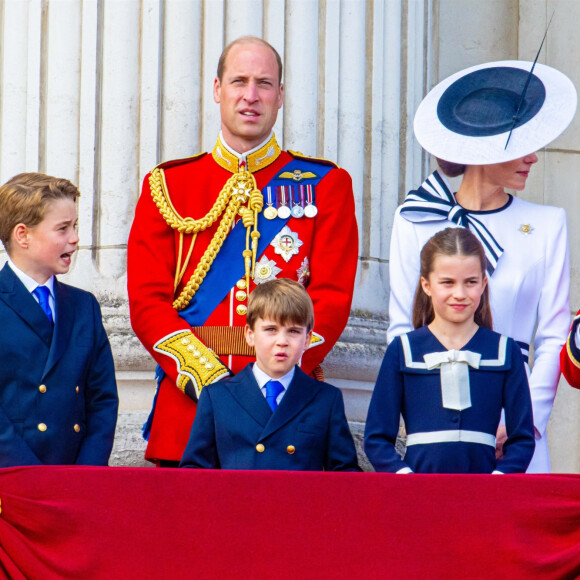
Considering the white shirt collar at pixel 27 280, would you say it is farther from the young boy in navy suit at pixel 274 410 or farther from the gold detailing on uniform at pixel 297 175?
the gold detailing on uniform at pixel 297 175

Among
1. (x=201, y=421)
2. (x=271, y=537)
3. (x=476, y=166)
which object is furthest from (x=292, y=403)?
(x=476, y=166)

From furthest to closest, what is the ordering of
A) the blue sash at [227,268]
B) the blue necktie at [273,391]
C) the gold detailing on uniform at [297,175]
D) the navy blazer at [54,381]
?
1. the gold detailing on uniform at [297,175]
2. the blue sash at [227,268]
3. the blue necktie at [273,391]
4. the navy blazer at [54,381]

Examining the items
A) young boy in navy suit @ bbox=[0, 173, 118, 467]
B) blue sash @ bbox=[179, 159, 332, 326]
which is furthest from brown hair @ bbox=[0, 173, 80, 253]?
blue sash @ bbox=[179, 159, 332, 326]

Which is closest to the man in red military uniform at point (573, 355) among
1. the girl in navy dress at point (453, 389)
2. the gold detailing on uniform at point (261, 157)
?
the girl in navy dress at point (453, 389)

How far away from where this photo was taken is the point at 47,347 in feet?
13.6

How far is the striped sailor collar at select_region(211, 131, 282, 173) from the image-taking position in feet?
16.0

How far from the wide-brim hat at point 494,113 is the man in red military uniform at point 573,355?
0.76m

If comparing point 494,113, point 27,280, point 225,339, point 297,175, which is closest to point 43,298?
point 27,280

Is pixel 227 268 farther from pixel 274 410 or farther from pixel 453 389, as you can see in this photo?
pixel 453 389

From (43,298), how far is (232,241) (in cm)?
77

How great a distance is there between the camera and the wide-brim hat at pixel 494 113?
15.6 ft

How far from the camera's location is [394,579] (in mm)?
3430

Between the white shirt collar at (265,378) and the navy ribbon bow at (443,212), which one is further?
the navy ribbon bow at (443,212)

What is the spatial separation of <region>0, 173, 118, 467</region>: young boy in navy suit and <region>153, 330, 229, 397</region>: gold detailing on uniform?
235mm
